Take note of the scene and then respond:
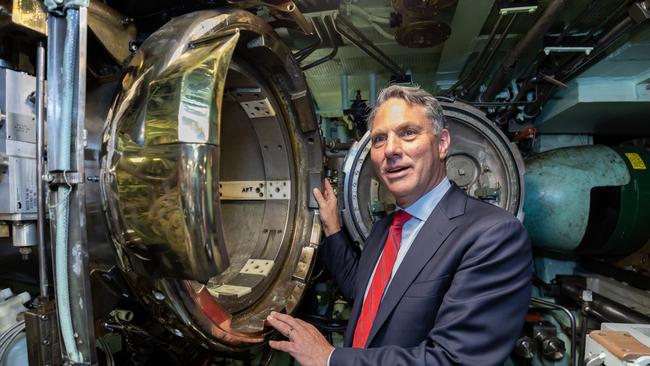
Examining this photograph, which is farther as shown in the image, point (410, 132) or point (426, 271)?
point (410, 132)

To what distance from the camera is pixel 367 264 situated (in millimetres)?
1536

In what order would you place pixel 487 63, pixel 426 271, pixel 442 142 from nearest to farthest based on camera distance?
pixel 426 271, pixel 442 142, pixel 487 63

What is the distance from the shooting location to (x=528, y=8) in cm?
155

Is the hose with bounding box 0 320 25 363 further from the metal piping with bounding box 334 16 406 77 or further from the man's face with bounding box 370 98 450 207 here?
the metal piping with bounding box 334 16 406 77

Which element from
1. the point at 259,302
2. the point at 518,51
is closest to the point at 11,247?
the point at 259,302

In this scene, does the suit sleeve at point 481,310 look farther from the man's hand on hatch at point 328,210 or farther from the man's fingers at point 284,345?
the man's hand on hatch at point 328,210

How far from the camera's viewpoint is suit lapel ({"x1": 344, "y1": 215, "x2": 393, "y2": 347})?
1422 millimetres

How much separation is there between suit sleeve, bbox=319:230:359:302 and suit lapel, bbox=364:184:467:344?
48cm

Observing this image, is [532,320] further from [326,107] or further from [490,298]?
[326,107]

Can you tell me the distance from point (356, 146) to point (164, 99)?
43.5 inches

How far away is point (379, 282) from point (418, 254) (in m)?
0.22

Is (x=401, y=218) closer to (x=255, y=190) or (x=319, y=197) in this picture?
(x=319, y=197)

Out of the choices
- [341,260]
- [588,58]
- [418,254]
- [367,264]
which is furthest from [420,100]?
[588,58]

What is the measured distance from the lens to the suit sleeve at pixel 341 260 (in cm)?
172
